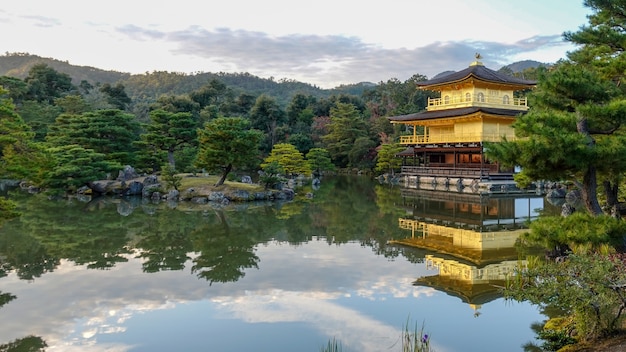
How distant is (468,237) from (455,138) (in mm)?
14760

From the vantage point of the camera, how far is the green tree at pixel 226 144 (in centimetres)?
1900

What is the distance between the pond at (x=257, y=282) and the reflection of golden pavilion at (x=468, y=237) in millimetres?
54

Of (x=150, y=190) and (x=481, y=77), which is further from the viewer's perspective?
(x=481, y=77)

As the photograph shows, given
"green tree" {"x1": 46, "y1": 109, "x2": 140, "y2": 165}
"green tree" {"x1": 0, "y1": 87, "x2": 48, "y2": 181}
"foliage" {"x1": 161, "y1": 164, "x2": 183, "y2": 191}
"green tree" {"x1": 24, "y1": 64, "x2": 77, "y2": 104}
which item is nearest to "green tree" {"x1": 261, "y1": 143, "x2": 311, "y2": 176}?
"green tree" {"x1": 46, "y1": 109, "x2": 140, "y2": 165}

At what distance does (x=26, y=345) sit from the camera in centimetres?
529

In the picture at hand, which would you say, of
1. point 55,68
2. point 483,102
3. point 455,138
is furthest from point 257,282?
point 55,68

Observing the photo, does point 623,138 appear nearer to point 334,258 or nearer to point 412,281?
point 412,281

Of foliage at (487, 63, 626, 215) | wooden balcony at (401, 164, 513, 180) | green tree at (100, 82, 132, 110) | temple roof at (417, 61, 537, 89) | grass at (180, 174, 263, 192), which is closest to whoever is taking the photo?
foliage at (487, 63, 626, 215)

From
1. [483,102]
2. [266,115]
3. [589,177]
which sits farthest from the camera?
[266,115]

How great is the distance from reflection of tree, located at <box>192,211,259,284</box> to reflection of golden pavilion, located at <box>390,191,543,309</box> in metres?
3.31

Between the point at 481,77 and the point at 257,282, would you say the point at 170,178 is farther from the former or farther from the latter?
the point at 481,77

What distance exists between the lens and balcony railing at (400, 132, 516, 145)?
81.1 feet

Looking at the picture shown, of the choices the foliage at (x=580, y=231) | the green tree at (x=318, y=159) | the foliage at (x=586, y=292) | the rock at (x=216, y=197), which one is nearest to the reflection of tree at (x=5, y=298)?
the foliage at (x=586, y=292)

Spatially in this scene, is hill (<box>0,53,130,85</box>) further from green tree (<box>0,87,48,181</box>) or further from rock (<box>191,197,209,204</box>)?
green tree (<box>0,87,48,181</box>)
